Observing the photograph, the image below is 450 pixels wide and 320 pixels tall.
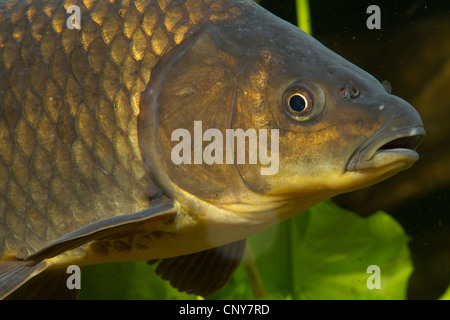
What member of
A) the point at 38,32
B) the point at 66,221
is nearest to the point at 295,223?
the point at 66,221

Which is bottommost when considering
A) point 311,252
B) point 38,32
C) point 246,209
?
point 311,252

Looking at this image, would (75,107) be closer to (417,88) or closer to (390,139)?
(390,139)

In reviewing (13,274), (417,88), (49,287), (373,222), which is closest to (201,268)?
(49,287)

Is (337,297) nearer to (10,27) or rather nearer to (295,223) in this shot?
(295,223)

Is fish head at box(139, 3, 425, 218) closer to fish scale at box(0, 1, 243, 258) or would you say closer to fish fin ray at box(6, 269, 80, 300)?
fish scale at box(0, 1, 243, 258)

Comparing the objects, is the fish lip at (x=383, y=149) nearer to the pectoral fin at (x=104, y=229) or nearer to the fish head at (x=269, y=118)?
the fish head at (x=269, y=118)

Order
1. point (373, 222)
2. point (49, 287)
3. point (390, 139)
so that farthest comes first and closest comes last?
point (373, 222), point (49, 287), point (390, 139)
